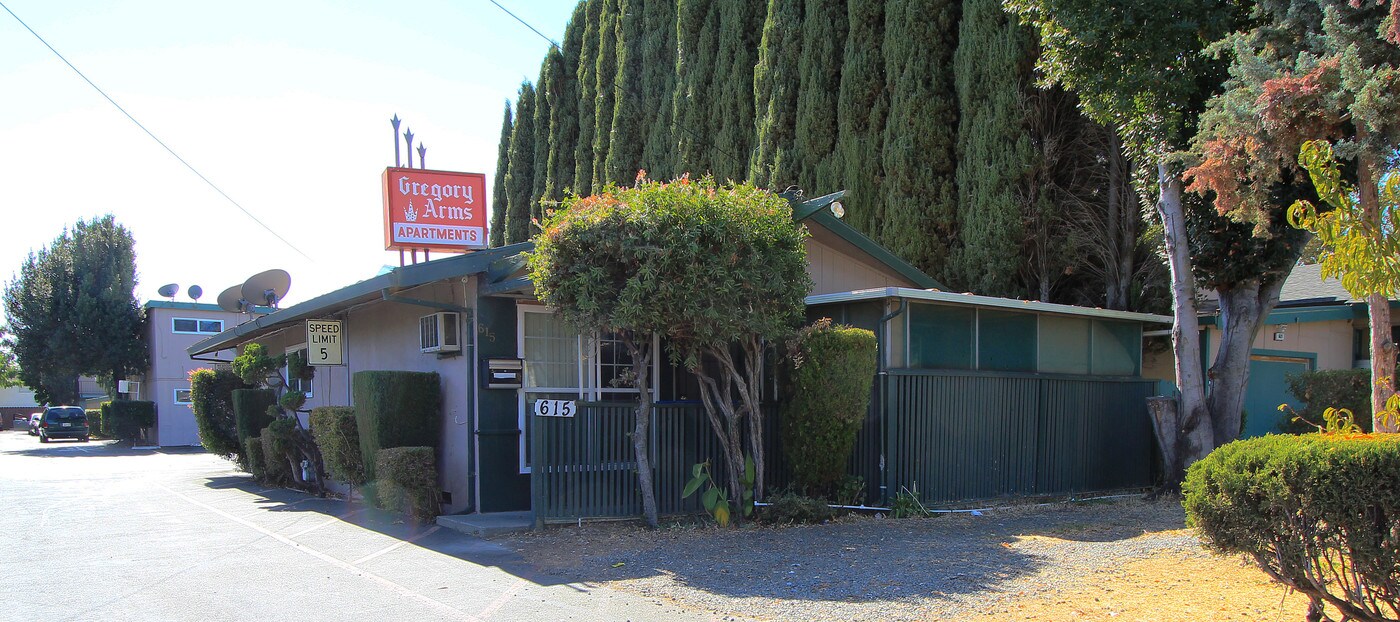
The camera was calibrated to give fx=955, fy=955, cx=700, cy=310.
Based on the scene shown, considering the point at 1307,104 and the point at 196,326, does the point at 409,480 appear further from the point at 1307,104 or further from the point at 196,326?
the point at 196,326

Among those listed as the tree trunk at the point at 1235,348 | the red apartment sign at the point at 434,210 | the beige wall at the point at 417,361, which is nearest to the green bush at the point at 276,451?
the beige wall at the point at 417,361

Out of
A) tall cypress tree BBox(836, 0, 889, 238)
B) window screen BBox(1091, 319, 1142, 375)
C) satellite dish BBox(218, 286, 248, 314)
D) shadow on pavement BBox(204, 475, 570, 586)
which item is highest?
tall cypress tree BBox(836, 0, 889, 238)

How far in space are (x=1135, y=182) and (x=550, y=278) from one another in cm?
788

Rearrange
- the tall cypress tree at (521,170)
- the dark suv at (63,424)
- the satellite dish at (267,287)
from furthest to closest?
the dark suv at (63,424) → the tall cypress tree at (521,170) → the satellite dish at (267,287)

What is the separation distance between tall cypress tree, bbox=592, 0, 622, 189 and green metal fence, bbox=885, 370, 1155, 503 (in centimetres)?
1748

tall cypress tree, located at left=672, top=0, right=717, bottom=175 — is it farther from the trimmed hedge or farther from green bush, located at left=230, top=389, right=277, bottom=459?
the trimmed hedge

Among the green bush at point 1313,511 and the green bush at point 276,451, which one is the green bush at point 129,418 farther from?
the green bush at point 1313,511

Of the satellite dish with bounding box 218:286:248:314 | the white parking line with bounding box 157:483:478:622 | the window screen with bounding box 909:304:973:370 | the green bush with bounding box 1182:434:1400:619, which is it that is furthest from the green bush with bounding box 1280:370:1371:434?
the satellite dish with bounding box 218:286:248:314

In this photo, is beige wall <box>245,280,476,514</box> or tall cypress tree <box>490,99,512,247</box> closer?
beige wall <box>245,280,476,514</box>

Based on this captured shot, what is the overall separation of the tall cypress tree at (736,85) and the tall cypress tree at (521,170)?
1116 centimetres

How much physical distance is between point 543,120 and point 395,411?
21968 mm

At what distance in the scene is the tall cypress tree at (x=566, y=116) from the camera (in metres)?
30.2

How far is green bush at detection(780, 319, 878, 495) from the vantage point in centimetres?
977

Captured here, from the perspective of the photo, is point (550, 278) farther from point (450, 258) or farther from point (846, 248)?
point (846, 248)
